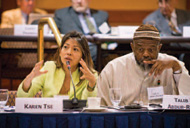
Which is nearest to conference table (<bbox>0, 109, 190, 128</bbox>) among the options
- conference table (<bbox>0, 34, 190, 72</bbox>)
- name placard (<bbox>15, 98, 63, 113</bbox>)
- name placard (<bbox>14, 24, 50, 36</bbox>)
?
name placard (<bbox>15, 98, 63, 113</bbox>)

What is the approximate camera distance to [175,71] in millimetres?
2584

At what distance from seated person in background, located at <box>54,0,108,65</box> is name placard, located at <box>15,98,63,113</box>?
2.83m

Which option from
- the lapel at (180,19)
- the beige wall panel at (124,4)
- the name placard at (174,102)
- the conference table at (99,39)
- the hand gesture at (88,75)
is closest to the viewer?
the name placard at (174,102)

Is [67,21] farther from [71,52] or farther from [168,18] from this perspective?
[71,52]

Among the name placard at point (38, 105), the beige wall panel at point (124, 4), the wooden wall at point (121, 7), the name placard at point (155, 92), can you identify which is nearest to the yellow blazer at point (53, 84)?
the name placard at point (155, 92)

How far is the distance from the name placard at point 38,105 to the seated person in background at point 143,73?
817 millimetres

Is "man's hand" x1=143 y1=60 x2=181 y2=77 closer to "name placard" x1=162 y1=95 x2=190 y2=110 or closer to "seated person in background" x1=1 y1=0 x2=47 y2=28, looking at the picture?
"name placard" x1=162 y1=95 x2=190 y2=110

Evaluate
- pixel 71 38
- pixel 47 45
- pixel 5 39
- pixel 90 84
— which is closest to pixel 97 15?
pixel 47 45

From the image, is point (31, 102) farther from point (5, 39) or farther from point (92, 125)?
point (5, 39)

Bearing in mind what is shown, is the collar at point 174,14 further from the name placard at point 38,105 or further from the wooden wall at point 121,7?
the name placard at point 38,105

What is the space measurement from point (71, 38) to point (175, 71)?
848 mm

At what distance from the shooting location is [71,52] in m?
2.57

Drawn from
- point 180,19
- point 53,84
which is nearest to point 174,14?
point 180,19

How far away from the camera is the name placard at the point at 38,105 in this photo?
5.76 feet
